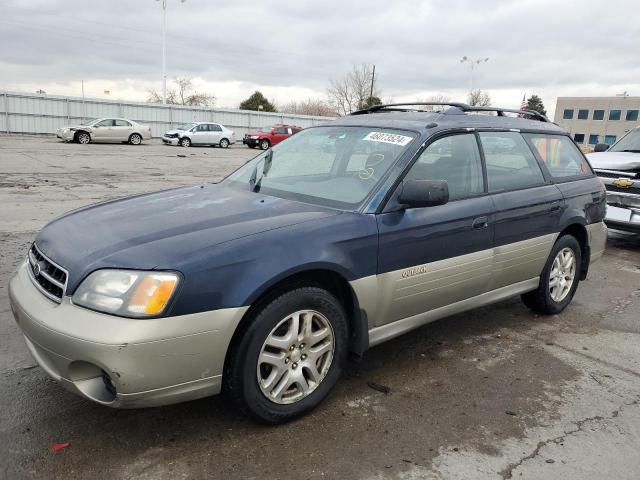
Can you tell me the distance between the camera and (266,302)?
269cm

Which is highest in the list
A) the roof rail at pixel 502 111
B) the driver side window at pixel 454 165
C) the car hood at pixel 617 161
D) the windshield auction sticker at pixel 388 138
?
the roof rail at pixel 502 111

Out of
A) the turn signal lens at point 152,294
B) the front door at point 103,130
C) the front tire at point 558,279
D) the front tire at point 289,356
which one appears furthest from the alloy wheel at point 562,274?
the front door at point 103,130

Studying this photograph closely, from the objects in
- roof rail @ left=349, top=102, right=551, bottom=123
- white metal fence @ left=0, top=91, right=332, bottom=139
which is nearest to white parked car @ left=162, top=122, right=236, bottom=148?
white metal fence @ left=0, top=91, right=332, bottom=139

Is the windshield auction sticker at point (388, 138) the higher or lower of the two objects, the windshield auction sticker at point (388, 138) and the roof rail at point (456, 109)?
the lower

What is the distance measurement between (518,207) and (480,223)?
513 millimetres

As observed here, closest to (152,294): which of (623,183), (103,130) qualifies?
(623,183)

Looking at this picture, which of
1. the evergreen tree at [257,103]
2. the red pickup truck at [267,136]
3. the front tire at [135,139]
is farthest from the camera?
the evergreen tree at [257,103]

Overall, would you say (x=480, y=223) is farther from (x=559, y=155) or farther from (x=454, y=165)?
(x=559, y=155)

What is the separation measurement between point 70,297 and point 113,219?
68cm

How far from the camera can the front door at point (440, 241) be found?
10.5 ft

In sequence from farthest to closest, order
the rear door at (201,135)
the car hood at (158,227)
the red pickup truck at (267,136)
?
the red pickup truck at (267,136) → the rear door at (201,135) → the car hood at (158,227)

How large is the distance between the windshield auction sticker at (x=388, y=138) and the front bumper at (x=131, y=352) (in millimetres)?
1640

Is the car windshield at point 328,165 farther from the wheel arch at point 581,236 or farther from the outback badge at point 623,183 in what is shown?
the outback badge at point 623,183

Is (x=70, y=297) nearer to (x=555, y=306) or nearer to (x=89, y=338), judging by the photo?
(x=89, y=338)
